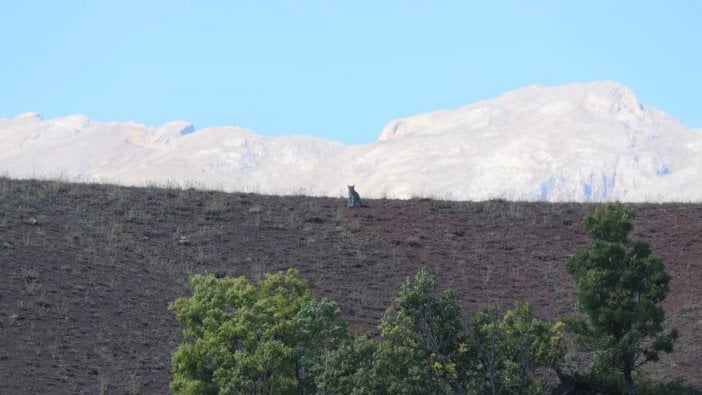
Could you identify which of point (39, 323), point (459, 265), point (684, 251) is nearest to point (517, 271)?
point (459, 265)

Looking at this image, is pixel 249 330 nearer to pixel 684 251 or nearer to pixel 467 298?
pixel 467 298

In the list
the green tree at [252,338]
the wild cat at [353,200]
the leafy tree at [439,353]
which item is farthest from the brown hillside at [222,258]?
the leafy tree at [439,353]

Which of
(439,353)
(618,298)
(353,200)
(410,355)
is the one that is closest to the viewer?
(410,355)

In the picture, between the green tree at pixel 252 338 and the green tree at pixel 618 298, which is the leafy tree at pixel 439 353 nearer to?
the green tree at pixel 252 338

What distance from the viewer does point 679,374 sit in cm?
2992

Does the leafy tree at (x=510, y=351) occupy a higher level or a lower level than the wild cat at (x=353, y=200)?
lower

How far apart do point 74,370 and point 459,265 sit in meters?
14.5

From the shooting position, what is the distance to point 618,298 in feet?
89.9

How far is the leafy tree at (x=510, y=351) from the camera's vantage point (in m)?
24.4

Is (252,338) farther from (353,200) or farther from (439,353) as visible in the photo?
(353,200)

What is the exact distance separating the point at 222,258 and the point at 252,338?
45.7 ft

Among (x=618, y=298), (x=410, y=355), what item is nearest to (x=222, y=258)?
(x=618, y=298)

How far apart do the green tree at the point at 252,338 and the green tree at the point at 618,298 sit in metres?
6.27

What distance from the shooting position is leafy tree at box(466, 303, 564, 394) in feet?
80.0
